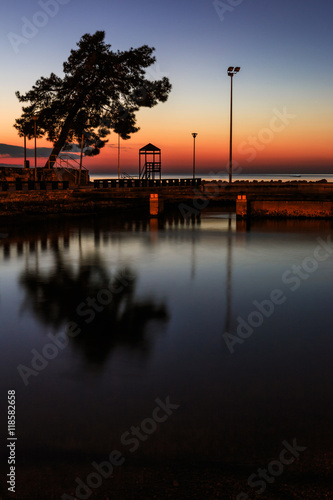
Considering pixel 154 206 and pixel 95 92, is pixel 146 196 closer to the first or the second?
pixel 154 206

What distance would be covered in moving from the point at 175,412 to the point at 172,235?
17.3 meters

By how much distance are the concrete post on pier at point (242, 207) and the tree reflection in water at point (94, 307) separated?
673 inches

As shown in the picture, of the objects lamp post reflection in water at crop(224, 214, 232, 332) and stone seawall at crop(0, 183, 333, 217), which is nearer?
lamp post reflection in water at crop(224, 214, 232, 332)

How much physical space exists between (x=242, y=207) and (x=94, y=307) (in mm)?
21225

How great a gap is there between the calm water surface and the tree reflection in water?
2cm

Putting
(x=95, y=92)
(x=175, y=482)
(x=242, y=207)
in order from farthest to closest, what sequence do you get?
1. (x=95, y=92)
2. (x=242, y=207)
3. (x=175, y=482)

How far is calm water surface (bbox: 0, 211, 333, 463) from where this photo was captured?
4254mm

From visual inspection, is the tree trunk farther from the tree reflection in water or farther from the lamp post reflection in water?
the tree reflection in water

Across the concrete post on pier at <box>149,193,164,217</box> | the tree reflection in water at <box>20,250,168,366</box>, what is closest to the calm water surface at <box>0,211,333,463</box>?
the tree reflection in water at <box>20,250,168,366</box>

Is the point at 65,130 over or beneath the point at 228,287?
over

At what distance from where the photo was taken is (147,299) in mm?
9734

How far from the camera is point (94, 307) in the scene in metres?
9.12

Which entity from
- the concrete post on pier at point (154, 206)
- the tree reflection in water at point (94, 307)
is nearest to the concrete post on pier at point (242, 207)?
the concrete post on pier at point (154, 206)

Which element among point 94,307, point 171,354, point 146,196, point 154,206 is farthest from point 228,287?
point 146,196
